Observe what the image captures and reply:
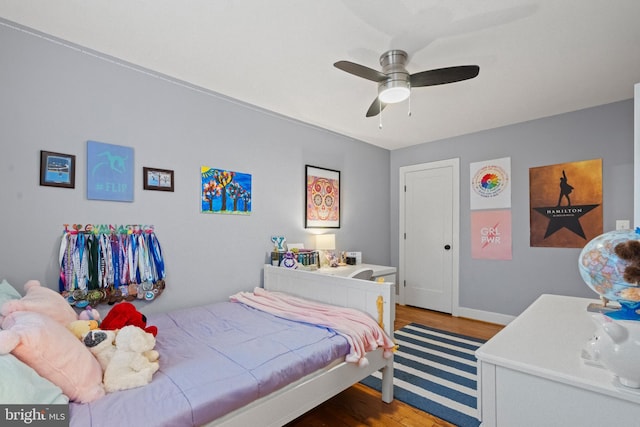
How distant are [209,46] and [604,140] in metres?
3.77

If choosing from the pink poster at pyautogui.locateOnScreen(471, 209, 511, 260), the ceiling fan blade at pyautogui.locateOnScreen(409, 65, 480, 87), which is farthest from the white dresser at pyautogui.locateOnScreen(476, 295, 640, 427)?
the pink poster at pyautogui.locateOnScreen(471, 209, 511, 260)

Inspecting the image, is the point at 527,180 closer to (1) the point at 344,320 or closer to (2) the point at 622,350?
(1) the point at 344,320

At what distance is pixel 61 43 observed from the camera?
201 cm

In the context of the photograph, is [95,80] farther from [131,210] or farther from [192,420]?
[192,420]

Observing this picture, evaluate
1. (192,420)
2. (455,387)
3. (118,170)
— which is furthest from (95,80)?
(455,387)

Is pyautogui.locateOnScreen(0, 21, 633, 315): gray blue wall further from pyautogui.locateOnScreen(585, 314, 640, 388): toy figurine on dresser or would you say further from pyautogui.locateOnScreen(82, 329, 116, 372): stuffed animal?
pyautogui.locateOnScreen(585, 314, 640, 388): toy figurine on dresser

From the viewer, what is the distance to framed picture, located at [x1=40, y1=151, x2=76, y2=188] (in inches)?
76.2

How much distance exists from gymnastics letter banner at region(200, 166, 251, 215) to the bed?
2.81ft

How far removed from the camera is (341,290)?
2.24 meters

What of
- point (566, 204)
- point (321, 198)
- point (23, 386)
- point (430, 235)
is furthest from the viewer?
point (430, 235)

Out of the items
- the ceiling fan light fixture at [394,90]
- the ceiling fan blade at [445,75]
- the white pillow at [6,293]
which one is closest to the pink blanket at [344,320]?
the white pillow at [6,293]

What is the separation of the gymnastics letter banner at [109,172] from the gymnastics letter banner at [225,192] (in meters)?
0.57

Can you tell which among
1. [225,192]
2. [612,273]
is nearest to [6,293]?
[225,192]

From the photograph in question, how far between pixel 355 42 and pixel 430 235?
3035 millimetres
